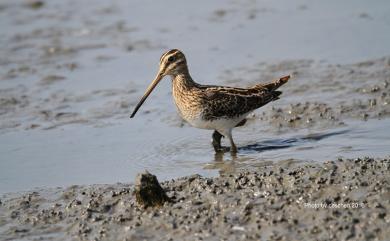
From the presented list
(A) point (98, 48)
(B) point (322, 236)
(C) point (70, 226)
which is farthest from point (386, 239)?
(A) point (98, 48)

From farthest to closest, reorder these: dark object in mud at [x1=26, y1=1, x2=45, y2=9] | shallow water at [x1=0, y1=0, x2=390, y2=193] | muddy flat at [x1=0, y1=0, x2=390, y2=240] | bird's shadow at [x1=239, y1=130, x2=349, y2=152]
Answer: dark object in mud at [x1=26, y1=1, x2=45, y2=9] < bird's shadow at [x1=239, y1=130, x2=349, y2=152] < shallow water at [x1=0, y1=0, x2=390, y2=193] < muddy flat at [x1=0, y1=0, x2=390, y2=240]

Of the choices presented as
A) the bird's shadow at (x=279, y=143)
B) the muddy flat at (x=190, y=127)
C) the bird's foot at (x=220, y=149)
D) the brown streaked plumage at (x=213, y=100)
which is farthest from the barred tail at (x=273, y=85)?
the bird's foot at (x=220, y=149)

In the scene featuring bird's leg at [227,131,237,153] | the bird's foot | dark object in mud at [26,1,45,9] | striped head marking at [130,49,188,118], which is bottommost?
→ the bird's foot

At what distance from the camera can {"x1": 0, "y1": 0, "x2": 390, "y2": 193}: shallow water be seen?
26.8 ft

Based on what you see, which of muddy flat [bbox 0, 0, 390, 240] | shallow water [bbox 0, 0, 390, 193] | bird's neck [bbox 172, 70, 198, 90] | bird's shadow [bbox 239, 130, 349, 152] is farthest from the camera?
bird's neck [bbox 172, 70, 198, 90]

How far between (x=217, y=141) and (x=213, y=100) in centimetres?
44

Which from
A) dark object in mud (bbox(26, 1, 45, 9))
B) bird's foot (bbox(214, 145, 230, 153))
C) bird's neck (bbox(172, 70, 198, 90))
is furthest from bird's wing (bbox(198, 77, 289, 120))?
dark object in mud (bbox(26, 1, 45, 9))

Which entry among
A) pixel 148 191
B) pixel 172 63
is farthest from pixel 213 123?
pixel 148 191

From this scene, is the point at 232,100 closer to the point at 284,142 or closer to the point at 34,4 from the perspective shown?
the point at 284,142

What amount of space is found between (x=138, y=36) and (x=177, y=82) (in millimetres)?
4175

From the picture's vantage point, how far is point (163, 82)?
36.7 ft

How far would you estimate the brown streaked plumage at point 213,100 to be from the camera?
330 inches

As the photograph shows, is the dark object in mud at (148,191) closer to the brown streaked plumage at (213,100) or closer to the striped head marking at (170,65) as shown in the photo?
the brown streaked plumage at (213,100)

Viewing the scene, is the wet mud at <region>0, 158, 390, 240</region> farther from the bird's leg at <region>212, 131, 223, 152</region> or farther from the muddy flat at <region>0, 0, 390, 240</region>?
the bird's leg at <region>212, 131, 223, 152</region>
